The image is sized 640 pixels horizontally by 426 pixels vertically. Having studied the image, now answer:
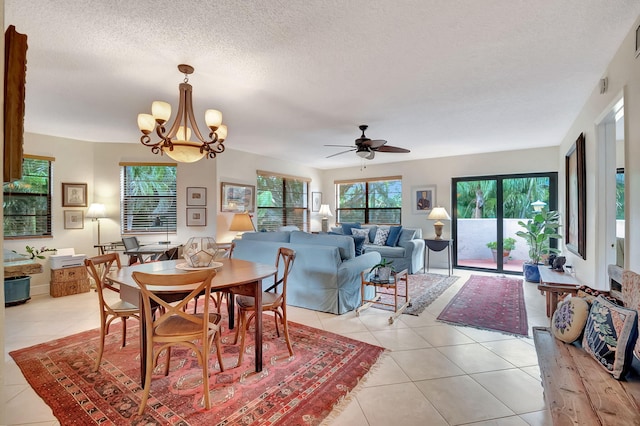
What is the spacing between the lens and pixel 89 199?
4.83 metres

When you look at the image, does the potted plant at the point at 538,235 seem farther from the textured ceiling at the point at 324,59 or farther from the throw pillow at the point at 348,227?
the throw pillow at the point at 348,227

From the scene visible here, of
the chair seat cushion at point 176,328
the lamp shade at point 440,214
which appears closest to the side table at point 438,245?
the lamp shade at point 440,214

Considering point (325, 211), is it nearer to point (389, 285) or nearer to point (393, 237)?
point (393, 237)

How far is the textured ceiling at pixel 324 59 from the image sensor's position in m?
1.78

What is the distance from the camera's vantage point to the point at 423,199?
21.7 ft

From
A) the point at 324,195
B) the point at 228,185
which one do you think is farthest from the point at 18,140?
the point at 324,195

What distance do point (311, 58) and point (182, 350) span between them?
2.66 metres

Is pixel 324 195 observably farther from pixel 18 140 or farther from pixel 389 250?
pixel 18 140

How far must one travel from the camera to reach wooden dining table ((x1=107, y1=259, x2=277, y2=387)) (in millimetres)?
1956

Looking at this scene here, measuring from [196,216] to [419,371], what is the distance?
4359mm

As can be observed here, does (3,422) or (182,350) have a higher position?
(3,422)

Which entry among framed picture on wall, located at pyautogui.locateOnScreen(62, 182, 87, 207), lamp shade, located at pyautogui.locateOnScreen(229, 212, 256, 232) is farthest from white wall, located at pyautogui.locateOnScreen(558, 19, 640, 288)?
framed picture on wall, located at pyautogui.locateOnScreen(62, 182, 87, 207)

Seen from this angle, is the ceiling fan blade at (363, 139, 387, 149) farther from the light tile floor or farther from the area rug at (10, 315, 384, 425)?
the area rug at (10, 315, 384, 425)

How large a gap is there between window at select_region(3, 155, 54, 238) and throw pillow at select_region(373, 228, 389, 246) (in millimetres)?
5621
